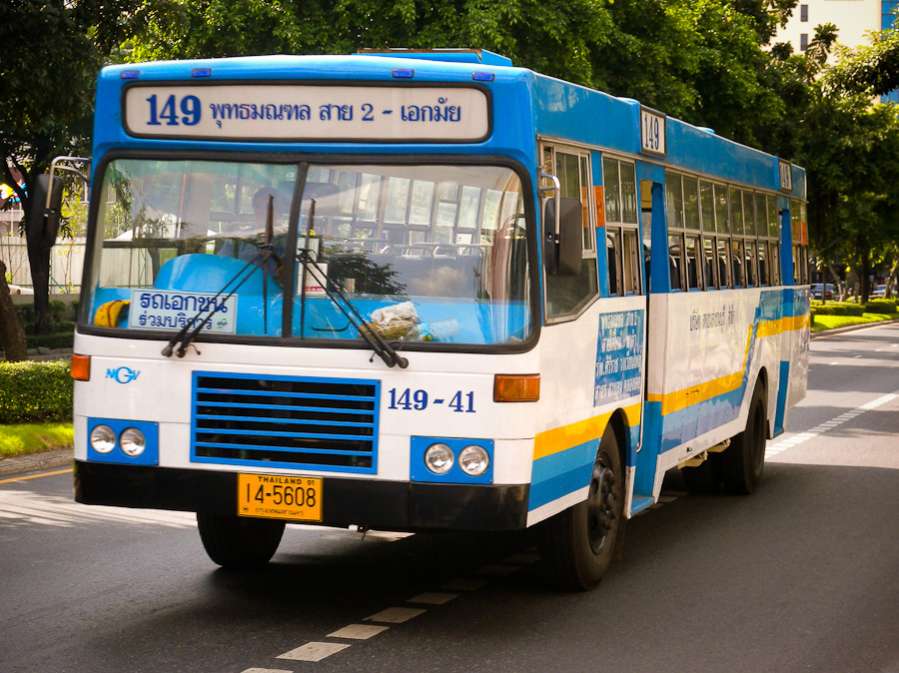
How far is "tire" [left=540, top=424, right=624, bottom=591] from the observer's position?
8.94m

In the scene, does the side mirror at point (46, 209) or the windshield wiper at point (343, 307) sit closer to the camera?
the windshield wiper at point (343, 307)

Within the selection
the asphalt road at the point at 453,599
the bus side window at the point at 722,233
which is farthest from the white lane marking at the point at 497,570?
the bus side window at the point at 722,233

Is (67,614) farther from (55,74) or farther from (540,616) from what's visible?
(55,74)

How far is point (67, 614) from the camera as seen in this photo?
8.42 m

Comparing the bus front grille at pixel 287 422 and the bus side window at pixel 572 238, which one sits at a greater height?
the bus side window at pixel 572 238

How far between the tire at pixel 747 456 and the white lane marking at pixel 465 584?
15.9 ft

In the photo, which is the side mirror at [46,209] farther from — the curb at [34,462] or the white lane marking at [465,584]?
the curb at [34,462]

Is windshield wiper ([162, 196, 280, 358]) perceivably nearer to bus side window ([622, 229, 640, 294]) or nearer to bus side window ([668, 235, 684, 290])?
bus side window ([622, 229, 640, 294])

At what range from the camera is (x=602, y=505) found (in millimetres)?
9445

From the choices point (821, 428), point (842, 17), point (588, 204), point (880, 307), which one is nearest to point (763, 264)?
point (588, 204)

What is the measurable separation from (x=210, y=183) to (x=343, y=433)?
1.43 m

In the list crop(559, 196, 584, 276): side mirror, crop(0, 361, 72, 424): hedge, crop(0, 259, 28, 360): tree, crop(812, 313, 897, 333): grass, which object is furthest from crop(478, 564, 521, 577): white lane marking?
crop(812, 313, 897, 333): grass

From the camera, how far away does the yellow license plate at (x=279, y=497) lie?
7914 millimetres

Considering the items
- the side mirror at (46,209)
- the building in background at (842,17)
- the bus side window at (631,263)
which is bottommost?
the bus side window at (631,263)
